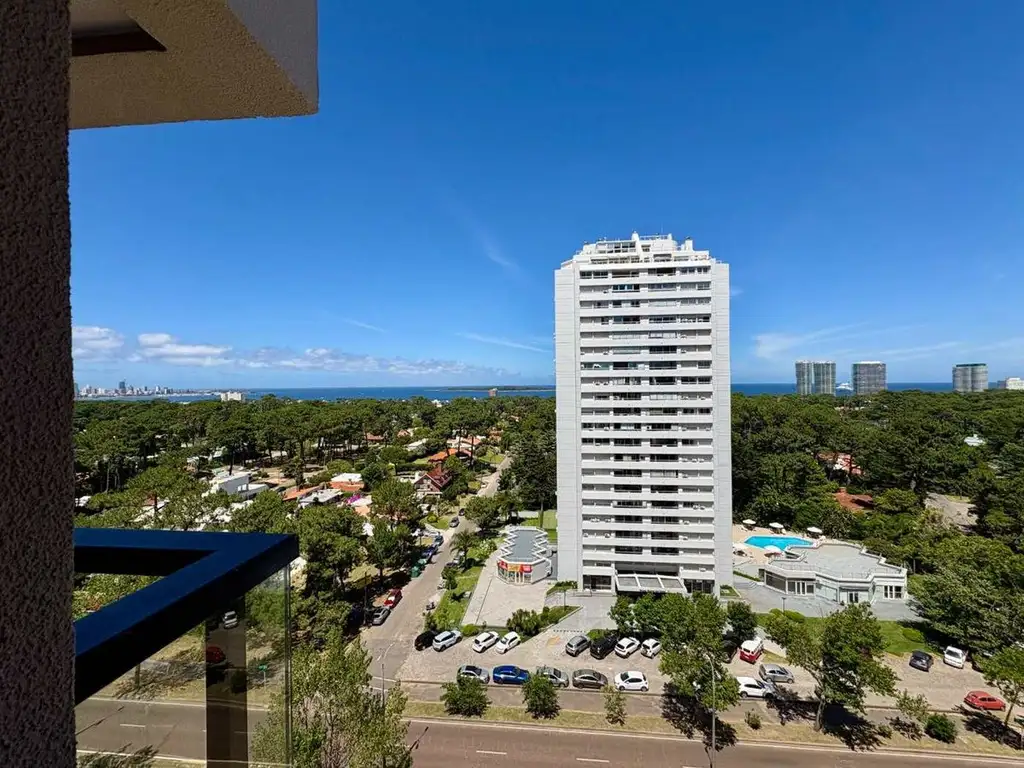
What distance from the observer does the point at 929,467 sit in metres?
19.6

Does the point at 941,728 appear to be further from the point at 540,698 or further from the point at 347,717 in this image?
the point at 347,717

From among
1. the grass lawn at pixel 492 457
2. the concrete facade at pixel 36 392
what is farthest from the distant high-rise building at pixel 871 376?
the concrete facade at pixel 36 392

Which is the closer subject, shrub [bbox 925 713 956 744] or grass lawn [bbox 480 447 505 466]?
shrub [bbox 925 713 956 744]

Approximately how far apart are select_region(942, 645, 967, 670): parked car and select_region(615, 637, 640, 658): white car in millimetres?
6456

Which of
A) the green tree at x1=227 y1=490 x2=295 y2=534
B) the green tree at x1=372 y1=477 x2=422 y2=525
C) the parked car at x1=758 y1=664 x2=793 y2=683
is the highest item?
the green tree at x1=227 y1=490 x2=295 y2=534

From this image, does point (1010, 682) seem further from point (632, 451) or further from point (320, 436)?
point (320, 436)

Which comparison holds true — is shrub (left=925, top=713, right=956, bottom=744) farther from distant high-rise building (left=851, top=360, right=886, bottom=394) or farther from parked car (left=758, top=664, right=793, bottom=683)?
distant high-rise building (left=851, top=360, right=886, bottom=394)

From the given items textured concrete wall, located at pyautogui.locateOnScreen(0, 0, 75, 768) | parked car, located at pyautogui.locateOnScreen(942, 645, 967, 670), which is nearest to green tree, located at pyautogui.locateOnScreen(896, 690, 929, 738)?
parked car, located at pyautogui.locateOnScreen(942, 645, 967, 670)

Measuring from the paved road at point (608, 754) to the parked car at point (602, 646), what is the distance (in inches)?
95.2

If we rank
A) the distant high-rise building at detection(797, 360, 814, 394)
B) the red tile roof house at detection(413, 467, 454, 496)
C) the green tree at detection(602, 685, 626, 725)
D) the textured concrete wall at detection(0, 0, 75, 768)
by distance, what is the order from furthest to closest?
1. the distant high-rise building at detection(797, 360, 814, 394)
2. the red tile roof house at detection(413, 467, 454, 496)
3. the green tree at detection(602, 685, 626, 725)
4. the textured concrete wall at detection(0, 0, 75, 768)

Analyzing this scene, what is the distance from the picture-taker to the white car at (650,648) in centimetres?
1030

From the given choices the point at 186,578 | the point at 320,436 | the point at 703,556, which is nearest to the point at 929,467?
the point at 703,556

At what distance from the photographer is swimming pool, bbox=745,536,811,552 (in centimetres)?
1621

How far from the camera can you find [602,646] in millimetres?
10445
